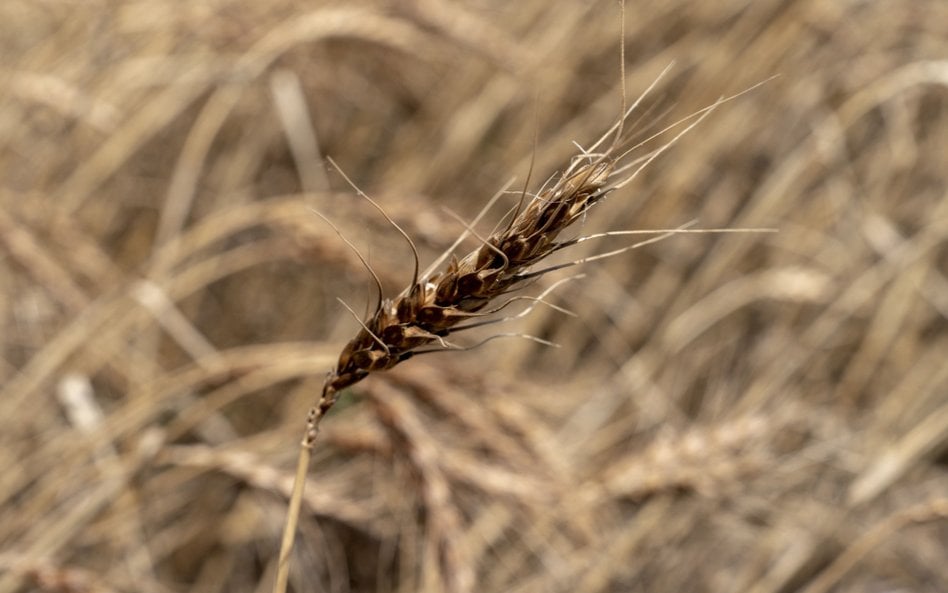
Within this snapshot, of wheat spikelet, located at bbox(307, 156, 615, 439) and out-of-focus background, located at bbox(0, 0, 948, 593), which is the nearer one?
wheat spikelet, located at bbox(307, 156, 615, 439)

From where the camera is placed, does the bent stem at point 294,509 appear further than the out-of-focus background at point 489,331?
No

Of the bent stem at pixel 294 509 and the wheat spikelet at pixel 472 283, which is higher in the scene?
the wheat spikelet at pixel 472 283

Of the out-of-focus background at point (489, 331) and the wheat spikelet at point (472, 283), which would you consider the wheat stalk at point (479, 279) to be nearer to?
the wheat spikelet at point (472, 283)

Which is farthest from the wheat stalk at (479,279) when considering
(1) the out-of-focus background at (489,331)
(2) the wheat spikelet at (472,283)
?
(1) the out-of-focus background at (489,331)

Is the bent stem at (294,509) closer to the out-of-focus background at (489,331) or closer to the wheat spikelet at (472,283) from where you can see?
the wheat spikelet at (472,283)

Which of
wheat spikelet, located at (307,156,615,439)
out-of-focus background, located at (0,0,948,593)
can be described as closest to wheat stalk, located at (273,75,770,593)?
wheat spikelet, located at (307,156,615,439)

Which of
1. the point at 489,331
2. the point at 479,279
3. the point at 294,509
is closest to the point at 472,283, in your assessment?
the point at 479,279

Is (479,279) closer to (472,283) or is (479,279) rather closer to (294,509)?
(472,283)

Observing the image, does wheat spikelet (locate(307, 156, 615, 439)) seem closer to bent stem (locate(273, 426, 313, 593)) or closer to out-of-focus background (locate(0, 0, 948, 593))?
bent stem (locate(273, 426, 313, 593))

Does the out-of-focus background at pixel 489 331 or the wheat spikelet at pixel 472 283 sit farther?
the out-of-focus background at pixel 489 331
